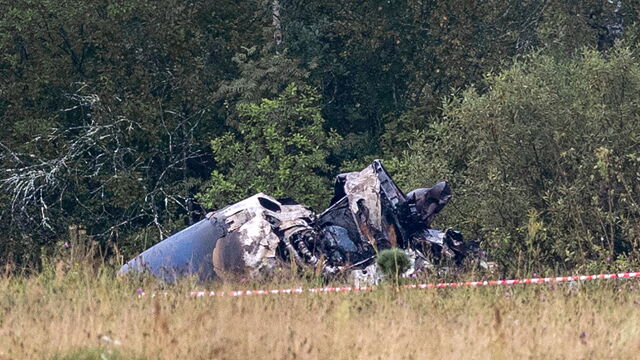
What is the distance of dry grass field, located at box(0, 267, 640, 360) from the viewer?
694 cm

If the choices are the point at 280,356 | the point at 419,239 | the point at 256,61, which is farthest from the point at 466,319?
the point at 256,61

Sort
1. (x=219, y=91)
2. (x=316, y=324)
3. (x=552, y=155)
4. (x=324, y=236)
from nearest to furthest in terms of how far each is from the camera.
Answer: (x=316, y=324), (x=324, y=236), (x=552, y=155), (x=219, y=91)

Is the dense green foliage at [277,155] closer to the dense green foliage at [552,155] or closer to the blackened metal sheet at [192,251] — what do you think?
the dense green foliage at [552,155]

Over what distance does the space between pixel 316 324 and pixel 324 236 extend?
6093 millimetres

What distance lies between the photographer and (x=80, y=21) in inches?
1006

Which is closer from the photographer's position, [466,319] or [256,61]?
[466,319]

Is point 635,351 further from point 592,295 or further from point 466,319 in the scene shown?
point 592,295

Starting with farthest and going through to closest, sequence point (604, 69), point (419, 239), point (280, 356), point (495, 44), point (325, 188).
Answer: point (495, 44) → point (325, 188) → point (604, 69) → point (419, 239) → point (280, 356)

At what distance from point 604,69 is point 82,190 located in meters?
12.4

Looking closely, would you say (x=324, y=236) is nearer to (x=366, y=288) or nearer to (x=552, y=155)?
(x=366, y=288)

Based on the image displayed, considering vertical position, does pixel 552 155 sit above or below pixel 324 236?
above

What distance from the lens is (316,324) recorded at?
7.67 m

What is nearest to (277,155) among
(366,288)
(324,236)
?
(324,236)

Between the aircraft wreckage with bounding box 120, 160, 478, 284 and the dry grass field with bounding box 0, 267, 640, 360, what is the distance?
3.48 m
